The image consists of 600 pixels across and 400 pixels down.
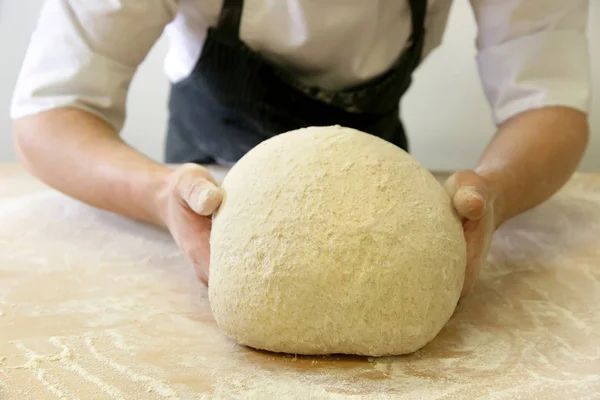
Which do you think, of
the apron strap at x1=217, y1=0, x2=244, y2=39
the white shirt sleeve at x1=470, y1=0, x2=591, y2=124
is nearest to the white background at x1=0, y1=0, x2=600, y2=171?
the white shirt sleeve at x1=470, y1=0, x2=591, y2=124

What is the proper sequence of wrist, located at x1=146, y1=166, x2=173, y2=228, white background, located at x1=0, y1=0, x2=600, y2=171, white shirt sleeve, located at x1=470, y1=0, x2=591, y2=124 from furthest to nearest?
white background, located at x1=0, y1=0, x2=600, y2=171 < white shirt sleeve, located at x1=470, y1=0, x2=591, y2=124 < wrist, located at x1=146, y1=166, x2=173, y2=228

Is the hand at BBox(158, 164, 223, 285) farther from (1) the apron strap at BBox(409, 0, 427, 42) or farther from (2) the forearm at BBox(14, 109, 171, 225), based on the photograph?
(1) the apron strap at BBox(409, 0, 427, 42)

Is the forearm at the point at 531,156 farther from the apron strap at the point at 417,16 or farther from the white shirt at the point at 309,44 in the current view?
the apron strap at the point at 417,16

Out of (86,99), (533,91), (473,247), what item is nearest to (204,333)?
(473,247)

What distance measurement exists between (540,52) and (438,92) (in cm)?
91

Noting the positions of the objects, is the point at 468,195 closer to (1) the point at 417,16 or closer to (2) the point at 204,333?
(2) the point at 204,333

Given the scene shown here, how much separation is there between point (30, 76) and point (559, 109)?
0.84 meters

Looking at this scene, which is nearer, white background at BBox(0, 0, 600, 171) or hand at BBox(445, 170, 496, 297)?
hand at BBox(445, 170, 496, 297)

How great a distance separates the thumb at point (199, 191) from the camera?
2.19 ft

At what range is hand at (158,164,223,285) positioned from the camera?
672mm

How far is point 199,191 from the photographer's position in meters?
0.67

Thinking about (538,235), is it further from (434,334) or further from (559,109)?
(434,334)

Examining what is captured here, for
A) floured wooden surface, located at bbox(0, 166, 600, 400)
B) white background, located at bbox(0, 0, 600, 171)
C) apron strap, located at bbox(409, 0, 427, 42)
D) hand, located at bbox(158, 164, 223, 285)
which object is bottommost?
white background, located at bbox(0, 0, 600, 171)

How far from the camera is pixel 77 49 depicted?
0.91 m
